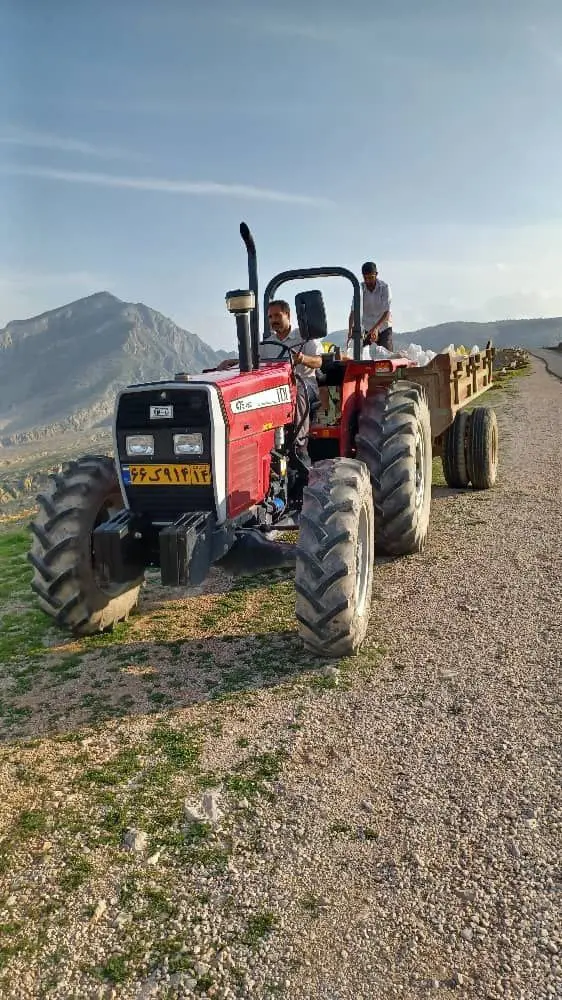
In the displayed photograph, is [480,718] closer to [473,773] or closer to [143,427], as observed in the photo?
[473,773]

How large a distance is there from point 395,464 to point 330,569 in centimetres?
193

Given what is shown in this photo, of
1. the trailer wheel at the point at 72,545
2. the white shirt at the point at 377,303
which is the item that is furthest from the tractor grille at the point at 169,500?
the white shirt at the point at 377,303

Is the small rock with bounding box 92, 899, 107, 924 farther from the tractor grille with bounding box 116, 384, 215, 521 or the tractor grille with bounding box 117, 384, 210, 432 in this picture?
the tractor grille with bounding box 117, 384, 210, 432

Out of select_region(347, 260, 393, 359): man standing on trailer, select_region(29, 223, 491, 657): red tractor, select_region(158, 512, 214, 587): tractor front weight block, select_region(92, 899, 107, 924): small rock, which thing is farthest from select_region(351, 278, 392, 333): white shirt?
select_region(92, 899, 107, 924): small rock

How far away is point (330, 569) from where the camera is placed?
3.82 metres

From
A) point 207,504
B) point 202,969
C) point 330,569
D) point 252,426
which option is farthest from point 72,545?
point 202,969

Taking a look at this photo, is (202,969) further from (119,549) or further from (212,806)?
(119,549)

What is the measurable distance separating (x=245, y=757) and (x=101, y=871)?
872 millimetres

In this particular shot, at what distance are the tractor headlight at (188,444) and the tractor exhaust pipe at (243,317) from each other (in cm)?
84

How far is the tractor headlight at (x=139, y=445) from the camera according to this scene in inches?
170

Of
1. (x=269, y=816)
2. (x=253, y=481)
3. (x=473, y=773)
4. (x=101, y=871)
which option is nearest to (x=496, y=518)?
(x=253, y=481)

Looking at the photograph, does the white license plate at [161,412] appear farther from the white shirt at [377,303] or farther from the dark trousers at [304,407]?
the white shirt at [377,303]

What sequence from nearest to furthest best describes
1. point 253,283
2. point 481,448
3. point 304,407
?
point 253,283 → point 304,407 → point 481,448

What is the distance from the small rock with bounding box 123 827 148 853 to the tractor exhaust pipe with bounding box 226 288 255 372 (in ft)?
9.97
